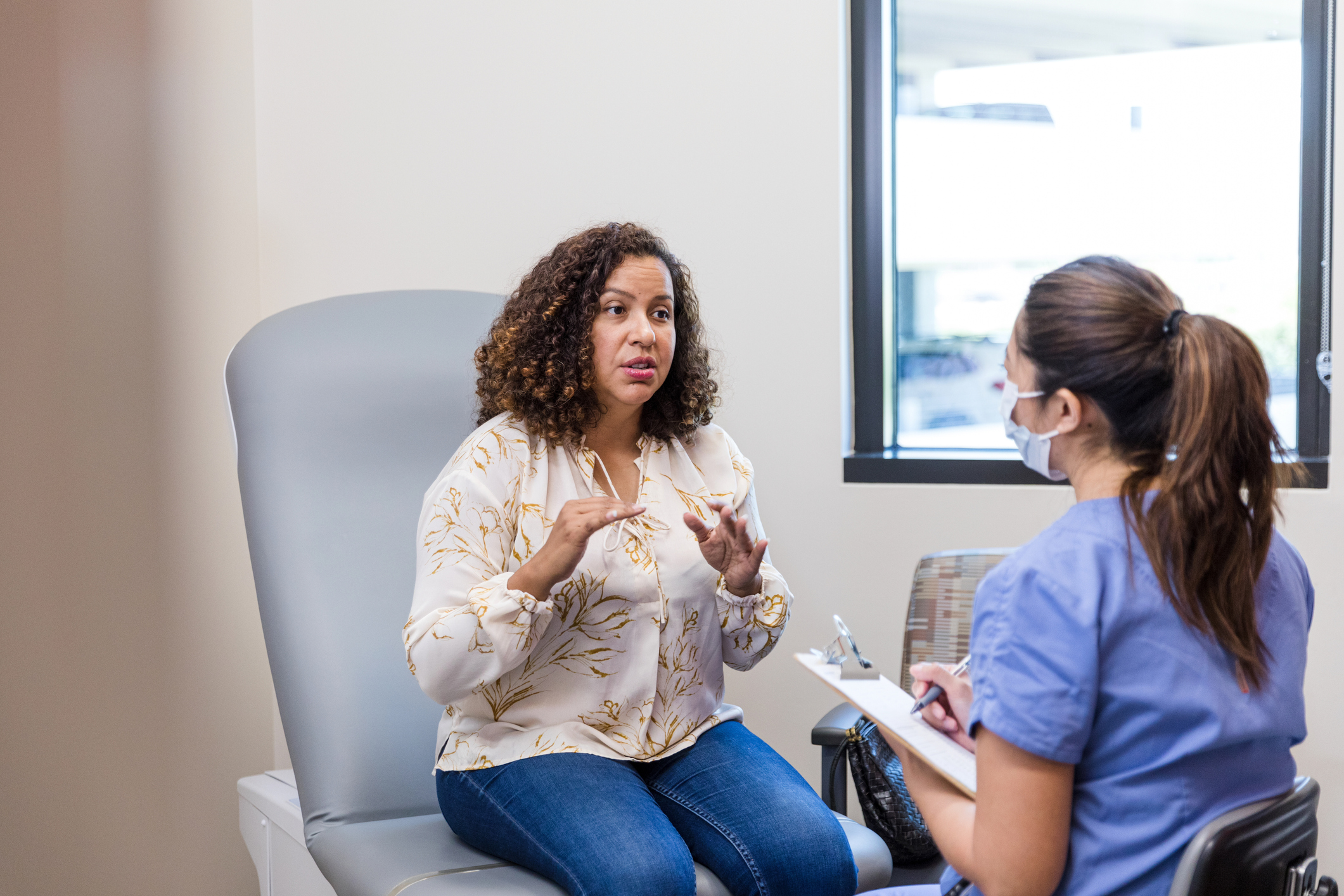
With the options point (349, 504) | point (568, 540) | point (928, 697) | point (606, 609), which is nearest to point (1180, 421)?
point (928, 697)

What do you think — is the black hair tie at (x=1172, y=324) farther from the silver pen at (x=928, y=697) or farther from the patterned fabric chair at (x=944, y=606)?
the patterned fabric chair at (x=944, y=606)

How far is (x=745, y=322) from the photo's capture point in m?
2.43

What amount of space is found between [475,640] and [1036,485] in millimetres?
1354

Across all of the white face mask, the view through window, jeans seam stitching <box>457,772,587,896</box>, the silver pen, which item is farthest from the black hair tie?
the view through window

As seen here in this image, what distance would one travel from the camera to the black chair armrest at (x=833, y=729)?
67.4 inches

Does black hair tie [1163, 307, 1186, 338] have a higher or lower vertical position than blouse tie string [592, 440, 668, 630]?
higher

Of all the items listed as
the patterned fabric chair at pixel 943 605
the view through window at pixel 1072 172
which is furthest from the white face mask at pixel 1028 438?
the view through window at pixel 1072 172

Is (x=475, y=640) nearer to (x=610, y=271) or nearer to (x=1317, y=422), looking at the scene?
(x=610, y=271)

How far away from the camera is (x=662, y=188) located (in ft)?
8.07

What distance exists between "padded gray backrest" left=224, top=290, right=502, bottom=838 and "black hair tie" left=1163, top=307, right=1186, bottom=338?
4.21 feet

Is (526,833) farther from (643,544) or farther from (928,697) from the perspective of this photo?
(928,697)

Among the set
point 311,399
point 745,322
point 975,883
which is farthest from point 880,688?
point 745,322

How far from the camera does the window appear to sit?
7.47ft

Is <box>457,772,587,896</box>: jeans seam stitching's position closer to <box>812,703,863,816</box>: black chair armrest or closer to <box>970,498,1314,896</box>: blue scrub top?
<box>812,703,863,816</box>: black chair armrest
